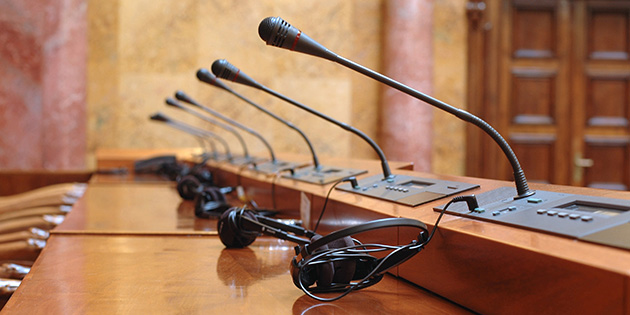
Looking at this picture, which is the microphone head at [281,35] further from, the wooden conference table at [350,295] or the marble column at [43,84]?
the marble column at [43,84]

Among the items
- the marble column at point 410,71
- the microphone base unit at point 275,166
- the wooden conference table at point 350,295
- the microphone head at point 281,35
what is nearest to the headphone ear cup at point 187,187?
the microphone base unit at point 275,166

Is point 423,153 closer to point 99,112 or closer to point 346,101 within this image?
point 346,101

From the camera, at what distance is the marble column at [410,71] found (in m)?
5.19

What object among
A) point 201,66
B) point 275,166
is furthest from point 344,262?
point 201,66

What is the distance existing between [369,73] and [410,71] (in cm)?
429

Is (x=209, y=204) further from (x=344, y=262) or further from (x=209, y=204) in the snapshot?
(x=344, y=262)

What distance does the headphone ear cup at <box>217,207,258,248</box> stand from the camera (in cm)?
127

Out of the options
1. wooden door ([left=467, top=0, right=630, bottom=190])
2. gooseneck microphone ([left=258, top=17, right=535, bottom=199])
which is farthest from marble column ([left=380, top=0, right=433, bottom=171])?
gooseneck microphone ([left=258, top=17, right=535, bottom=199])

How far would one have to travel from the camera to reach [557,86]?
17.6 ft

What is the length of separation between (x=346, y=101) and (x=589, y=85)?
88.7 inches

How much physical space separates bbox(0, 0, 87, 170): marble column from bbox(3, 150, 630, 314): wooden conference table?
3.80m

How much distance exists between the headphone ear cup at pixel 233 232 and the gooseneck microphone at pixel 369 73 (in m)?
0.41

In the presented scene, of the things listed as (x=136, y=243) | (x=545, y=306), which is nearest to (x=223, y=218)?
(x=136, y=243)

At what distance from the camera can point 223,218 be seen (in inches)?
50.8
